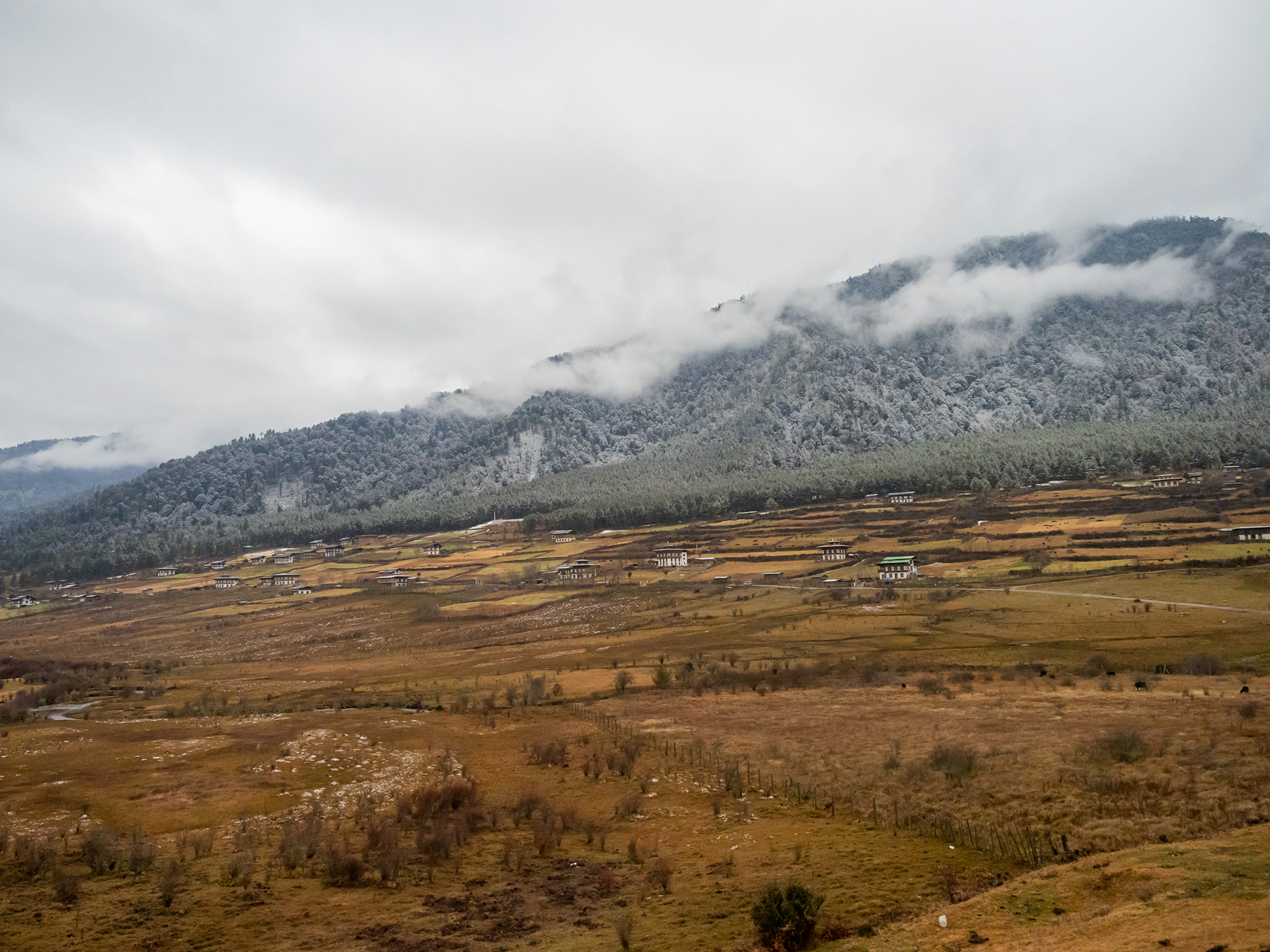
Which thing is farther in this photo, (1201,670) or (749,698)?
(749,698)

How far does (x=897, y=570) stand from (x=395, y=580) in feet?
285

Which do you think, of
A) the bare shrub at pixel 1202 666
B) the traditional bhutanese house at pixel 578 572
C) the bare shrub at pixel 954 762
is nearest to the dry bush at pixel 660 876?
the bare shrub at pixel 954 762

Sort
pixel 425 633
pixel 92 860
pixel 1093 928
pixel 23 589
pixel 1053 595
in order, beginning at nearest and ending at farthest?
1. pixel 1093 928
2. pixel 92 860
3. pixel 1053 595
4. pixel 425 633
5. pixel 23 589

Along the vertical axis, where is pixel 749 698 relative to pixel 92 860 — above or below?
below

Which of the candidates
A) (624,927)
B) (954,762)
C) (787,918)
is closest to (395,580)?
(954,762)

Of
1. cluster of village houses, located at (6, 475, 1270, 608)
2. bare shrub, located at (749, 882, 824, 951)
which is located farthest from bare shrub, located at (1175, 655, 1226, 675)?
cluster of village houses, located at (6, 475, 1270, 608)

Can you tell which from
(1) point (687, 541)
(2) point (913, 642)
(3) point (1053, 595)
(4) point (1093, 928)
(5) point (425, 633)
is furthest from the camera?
(1) point (687, 541)

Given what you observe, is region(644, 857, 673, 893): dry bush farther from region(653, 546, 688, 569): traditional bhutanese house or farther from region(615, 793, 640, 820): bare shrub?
region(653, 546, 688, 569): traditional bhutanese house

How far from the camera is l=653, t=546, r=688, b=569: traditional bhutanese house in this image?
12581 centimetres

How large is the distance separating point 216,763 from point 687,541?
116m

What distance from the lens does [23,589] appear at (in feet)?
613

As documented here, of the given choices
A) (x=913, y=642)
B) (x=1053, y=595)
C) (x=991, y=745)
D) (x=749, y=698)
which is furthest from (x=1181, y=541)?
(x=991, y=745)

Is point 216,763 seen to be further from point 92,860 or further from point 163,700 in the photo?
point 163,700

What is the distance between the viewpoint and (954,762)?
26.3 meters
